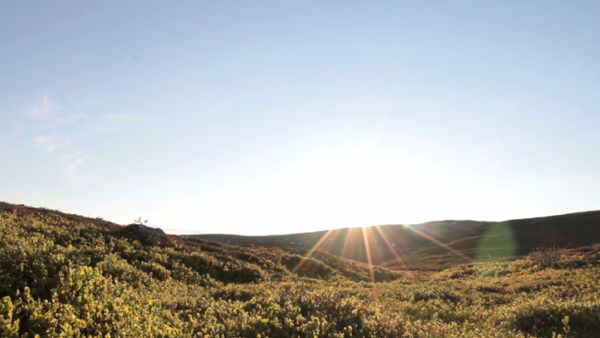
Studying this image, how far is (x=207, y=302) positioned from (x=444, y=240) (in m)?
88.5

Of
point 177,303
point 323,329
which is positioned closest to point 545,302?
point 323,329

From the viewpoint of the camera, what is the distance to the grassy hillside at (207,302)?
9.05m

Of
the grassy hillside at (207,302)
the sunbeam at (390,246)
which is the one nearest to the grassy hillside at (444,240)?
the sunbeam at (390,246)

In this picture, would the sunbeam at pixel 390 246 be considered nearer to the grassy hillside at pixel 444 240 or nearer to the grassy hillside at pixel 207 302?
the grassy hillside at pixel 444 240

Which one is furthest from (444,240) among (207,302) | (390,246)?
(207,302)

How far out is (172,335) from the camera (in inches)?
352

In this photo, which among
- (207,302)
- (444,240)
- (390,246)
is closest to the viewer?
(207,302)

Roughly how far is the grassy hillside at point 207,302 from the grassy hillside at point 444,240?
103 ft

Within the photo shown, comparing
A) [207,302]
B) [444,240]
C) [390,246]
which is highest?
[207,302]

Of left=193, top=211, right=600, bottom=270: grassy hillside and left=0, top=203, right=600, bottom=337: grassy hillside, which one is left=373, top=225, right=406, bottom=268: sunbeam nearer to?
left=193, top=211, right=600, bottom=270: grassy hillside

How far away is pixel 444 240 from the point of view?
313 ft

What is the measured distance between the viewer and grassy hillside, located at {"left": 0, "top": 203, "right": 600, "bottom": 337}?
905 cm

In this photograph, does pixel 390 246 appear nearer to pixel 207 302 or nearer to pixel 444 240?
pixel 444 240

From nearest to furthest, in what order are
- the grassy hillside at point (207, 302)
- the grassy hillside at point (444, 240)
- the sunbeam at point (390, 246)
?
the grassy hillside at point (207, 302) → the grassy hillside at point (444, 240) → the sunbeam at point (390, 246)
